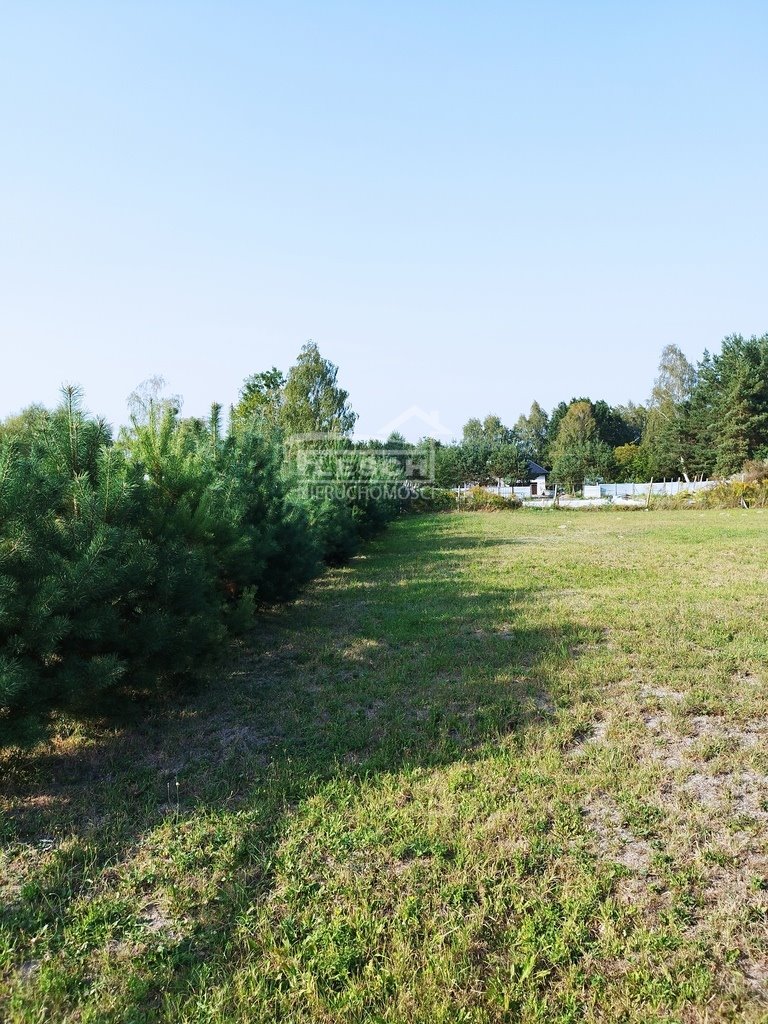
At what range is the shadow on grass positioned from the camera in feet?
6.97

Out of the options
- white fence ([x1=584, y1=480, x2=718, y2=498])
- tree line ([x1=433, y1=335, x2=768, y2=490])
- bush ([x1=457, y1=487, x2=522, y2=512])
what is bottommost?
bush ([x1=457, y1=487, x2=522, y2=512])

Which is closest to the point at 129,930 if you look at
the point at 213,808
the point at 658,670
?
the point at 213,808

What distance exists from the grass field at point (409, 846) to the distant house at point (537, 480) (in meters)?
45.8

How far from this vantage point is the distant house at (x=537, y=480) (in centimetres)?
5466

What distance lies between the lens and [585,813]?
2541mm

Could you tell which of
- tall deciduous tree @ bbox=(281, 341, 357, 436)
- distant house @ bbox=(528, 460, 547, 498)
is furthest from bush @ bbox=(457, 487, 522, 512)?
distant house @ bbox=(528, 460, 547, 498)

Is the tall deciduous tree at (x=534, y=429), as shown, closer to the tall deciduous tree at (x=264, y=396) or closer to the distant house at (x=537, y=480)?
the distant house at (x=537, y=480)

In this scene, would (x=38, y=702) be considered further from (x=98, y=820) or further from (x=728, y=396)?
(x=728, y=396)

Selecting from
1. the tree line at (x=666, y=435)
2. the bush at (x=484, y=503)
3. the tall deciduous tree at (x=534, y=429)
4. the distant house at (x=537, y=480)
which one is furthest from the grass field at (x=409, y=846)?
the tall deciduous tree at (x=534, y=429)

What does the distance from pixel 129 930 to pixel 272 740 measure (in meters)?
1.44

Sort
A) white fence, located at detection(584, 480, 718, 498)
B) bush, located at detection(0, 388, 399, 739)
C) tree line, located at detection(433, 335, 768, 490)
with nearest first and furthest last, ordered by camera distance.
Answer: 1. bush, located at detection(0, 388, 399, 739)
2. tree line, located at detection(433, 335, 768, 490)
3. white fence, located at detection(584, 480, 718, 498)

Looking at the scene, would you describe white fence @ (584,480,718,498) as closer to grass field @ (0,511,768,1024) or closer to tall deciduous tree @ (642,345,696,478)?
tall deciduous tree @ (642,345,696,478)

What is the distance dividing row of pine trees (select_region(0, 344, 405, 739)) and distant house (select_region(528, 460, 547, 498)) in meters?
45.4

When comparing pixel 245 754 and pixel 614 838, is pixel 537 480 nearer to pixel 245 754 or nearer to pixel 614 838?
pixel 245 754
